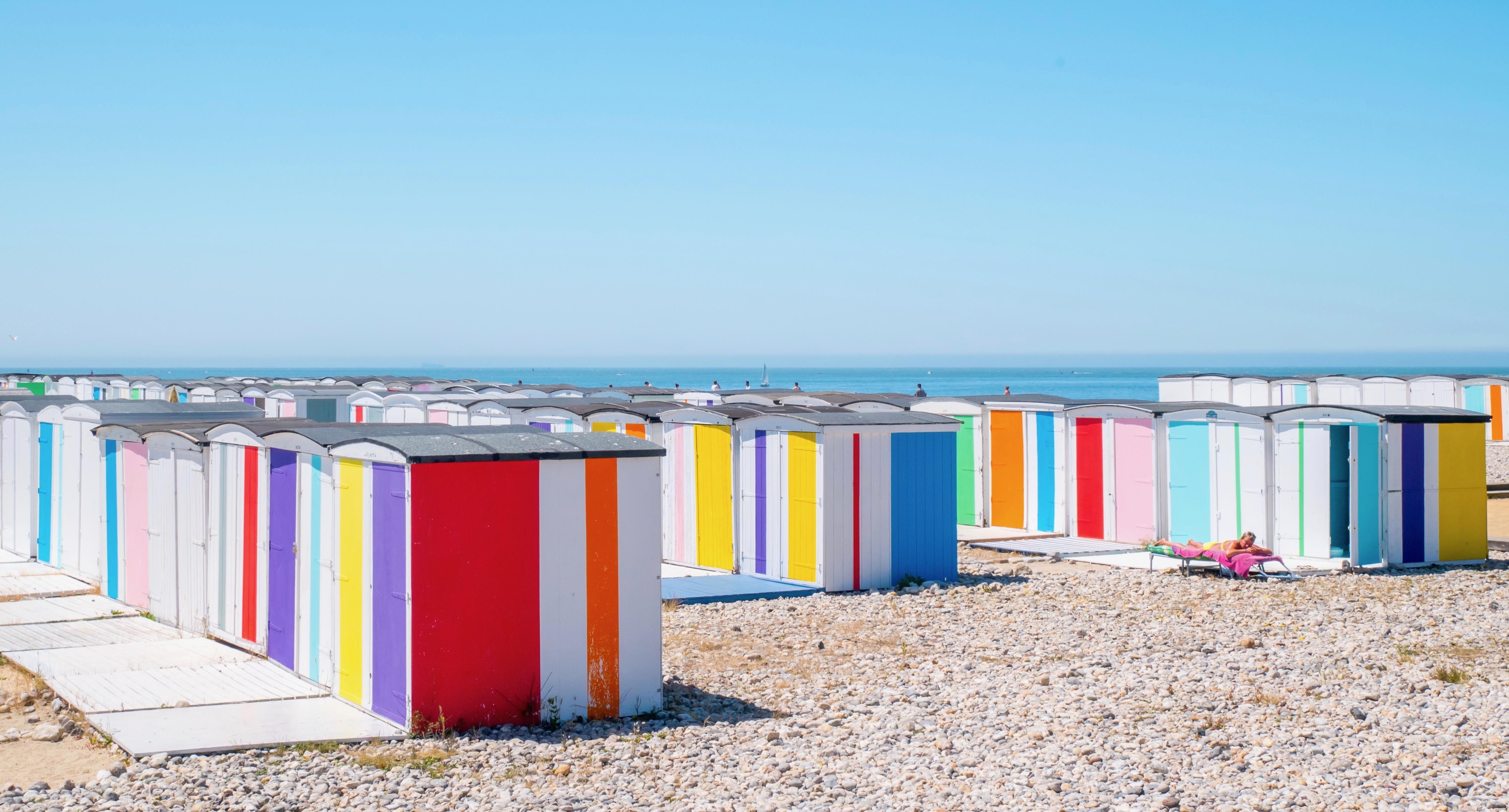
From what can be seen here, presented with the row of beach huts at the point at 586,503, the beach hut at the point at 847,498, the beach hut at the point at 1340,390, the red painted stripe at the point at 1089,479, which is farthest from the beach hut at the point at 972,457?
the beach hut at the point at 1340,390

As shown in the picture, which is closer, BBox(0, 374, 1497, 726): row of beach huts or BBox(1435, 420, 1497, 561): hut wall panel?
BBox(0, 374, 1497, 726): row of beach huts

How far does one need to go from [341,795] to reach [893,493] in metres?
7.54

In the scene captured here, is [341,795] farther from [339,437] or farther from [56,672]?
[56,672]

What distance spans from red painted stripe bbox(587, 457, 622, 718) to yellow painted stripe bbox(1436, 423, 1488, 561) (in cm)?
1025

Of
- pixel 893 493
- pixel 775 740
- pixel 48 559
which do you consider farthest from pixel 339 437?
pixel 48 559

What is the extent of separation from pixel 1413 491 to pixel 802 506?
6626 mm

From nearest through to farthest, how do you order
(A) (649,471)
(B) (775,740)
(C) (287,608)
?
(B) (775,740)
(A) (649,471)
(C) (287,608)

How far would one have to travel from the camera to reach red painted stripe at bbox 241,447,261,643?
8.91 m

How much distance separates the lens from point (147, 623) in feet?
33.6

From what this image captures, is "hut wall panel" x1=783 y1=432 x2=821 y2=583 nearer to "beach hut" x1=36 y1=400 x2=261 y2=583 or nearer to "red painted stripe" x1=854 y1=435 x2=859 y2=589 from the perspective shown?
"red painted stripe" x1=854 y1=435 x2=859 y2=589

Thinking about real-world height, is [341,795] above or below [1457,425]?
below

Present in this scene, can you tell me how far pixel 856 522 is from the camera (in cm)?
1242

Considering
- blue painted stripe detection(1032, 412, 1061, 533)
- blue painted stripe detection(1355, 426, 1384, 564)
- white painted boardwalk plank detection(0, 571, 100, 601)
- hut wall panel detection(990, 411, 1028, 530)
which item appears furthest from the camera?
hut wall panel detection(990, 411, 1028, 530)

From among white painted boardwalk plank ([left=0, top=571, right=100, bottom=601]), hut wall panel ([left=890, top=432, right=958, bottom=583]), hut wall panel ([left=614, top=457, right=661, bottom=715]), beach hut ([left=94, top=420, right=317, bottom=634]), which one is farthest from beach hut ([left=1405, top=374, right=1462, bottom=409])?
white painted boardwalk plank ([left=0, top=571, right=100, bottom=601])
